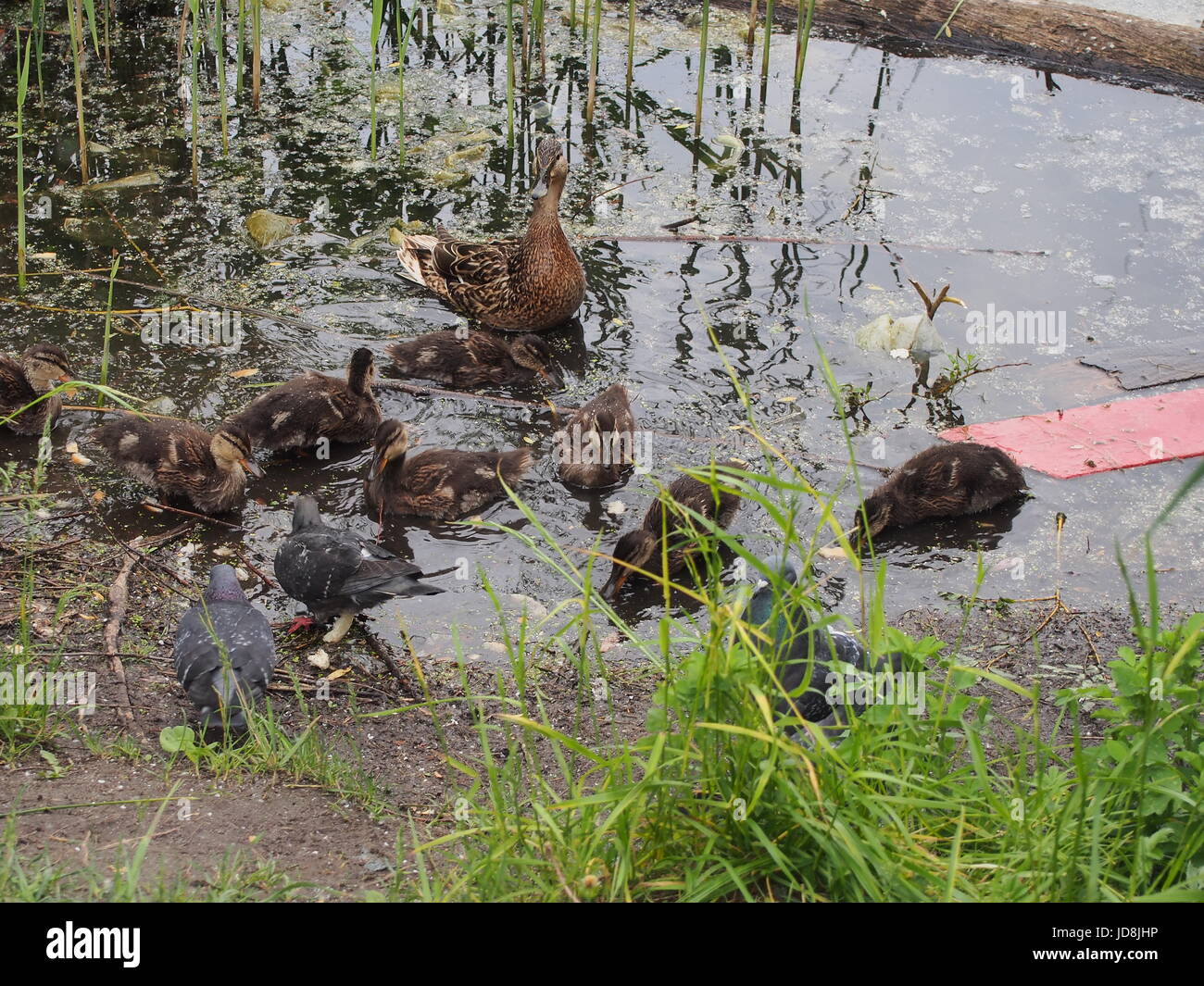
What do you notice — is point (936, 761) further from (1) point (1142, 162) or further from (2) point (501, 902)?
(1) point (1142, 162)

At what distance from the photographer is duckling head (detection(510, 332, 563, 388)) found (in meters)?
5.69

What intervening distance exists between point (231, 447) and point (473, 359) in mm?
1378

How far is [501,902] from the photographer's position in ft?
Answer: 6.94

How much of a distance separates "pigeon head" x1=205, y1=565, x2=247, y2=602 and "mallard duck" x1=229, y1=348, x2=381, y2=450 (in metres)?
1.13

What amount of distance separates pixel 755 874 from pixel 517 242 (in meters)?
4.50

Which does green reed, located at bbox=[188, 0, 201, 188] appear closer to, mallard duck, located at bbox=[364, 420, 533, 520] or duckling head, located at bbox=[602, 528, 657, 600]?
mallard duck, located at bbox=[364, 420, 533, 520]

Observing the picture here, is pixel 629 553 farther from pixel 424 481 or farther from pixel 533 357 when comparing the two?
pixel 533 357

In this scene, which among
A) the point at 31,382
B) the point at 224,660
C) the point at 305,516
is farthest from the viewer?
the point at 31,382

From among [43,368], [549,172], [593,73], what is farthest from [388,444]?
[593,73]

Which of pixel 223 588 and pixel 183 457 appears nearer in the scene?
pixel 223 588

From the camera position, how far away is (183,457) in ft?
15.0

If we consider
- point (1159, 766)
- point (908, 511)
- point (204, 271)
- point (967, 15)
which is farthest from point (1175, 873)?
point (967, 15)

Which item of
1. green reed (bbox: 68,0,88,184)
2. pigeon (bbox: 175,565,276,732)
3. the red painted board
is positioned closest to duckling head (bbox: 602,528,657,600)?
pigeon (bbox: 175,565,276,732)
